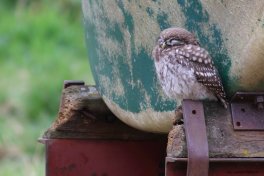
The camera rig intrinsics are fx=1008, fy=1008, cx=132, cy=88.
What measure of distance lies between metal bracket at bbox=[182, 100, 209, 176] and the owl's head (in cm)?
30

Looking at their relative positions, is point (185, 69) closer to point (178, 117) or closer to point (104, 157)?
point (178, 117)

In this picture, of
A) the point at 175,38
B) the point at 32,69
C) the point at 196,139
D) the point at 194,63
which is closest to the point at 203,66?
the point at 194,63

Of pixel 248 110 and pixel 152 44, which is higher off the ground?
pixel 152 44

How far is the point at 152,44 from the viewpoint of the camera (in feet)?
12.6

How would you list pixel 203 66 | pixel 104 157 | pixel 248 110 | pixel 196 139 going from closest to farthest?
pixel 196 139
pixel 248 110
pixel 203 66
pixel 104 157

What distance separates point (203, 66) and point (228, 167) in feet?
1.26

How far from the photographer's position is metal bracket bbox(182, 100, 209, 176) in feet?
10.4

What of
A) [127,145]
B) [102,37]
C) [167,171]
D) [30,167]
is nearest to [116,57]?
[102,37]

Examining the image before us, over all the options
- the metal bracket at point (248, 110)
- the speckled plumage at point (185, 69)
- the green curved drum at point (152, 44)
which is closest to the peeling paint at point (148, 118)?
the green curved drum at point (152, 44)

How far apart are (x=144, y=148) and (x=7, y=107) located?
3.35 meters

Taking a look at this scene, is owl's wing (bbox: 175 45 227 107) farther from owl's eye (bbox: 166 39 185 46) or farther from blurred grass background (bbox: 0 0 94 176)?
blurred grass background (bbox: 0 0 94 176)

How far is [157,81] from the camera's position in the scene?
3.85 metres

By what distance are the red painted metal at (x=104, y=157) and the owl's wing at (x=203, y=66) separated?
1.10m

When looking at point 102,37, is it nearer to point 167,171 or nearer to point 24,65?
point 167,171
